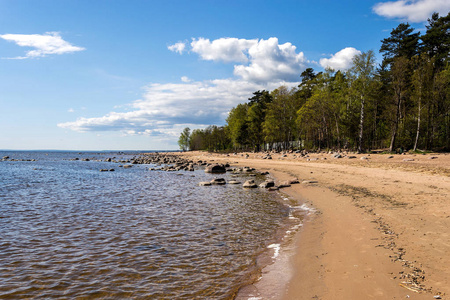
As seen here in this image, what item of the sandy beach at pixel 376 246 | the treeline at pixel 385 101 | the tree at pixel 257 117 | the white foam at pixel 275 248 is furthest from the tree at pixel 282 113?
the white foam at pixel 275 248

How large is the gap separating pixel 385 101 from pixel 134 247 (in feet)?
171

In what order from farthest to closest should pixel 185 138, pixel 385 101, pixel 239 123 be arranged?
pixel 185 138
pixel 239 123
pixel 385 101

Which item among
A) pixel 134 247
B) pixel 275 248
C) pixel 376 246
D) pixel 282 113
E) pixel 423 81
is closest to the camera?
pixel 376 246

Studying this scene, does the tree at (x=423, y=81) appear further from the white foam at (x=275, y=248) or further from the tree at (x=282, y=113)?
the white foam at (x=275, y=248)

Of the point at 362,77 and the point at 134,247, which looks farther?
the point at 362,77

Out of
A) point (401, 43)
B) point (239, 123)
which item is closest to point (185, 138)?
point (239, 123)

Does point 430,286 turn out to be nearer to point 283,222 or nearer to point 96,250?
point 283,222

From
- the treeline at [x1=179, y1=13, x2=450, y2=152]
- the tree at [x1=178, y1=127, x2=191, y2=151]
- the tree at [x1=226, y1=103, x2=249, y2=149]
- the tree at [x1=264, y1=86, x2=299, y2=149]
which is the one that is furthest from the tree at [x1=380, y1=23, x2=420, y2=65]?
the tree at [x1=178, y1=127, x2=191, y2=151]

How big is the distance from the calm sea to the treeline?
3735cm

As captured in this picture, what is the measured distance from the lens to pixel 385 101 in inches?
1847

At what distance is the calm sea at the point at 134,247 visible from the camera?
19.3 feet

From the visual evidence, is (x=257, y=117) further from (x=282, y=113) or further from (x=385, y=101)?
(x=385, y=101)

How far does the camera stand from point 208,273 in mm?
6539

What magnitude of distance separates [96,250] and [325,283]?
6.82m
